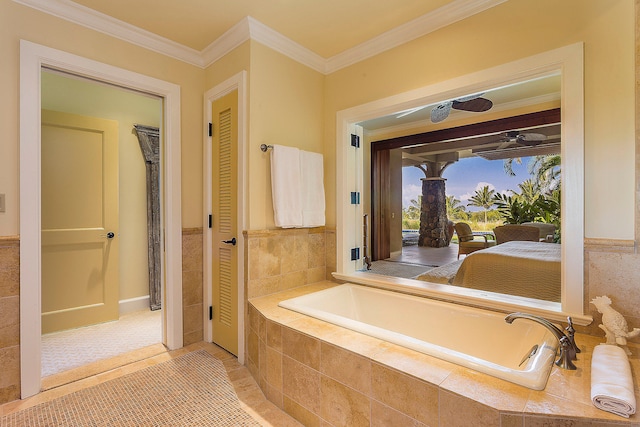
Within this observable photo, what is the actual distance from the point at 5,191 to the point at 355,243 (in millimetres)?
2348

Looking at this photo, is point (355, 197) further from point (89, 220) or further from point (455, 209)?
point (89, 220)

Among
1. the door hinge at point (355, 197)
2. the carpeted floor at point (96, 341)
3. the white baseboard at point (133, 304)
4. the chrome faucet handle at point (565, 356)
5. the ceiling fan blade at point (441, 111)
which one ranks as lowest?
the carpeted floor at point (96, 341)

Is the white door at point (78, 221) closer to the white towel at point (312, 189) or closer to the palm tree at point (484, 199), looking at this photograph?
the white towel at point (312, 189)

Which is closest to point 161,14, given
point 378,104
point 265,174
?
point 265,174

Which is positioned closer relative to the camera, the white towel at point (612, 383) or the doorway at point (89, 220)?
the white towel at point (612, 383)

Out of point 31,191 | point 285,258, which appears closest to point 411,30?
point 285,258

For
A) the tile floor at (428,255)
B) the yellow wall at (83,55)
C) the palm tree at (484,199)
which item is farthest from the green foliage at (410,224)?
the yellow wall at (83,55)

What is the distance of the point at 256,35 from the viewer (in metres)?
2.19

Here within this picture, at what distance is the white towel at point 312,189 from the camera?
8.07ft

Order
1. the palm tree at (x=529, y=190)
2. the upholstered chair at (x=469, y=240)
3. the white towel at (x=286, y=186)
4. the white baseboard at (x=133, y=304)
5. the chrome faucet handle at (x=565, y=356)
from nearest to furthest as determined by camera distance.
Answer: the chrome faucet handle at (x=565, y=356) < the white towel at (x=286, y=186) < the palm tree at (x=529, y=190) < the white baseboard at (x=133, y=304) < the upholstered chair at (x=469, y=240)

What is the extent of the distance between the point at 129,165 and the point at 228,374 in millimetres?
2484

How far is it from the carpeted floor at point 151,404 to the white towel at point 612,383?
149 centimetres

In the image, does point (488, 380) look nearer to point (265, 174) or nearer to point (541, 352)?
point (541, 352)

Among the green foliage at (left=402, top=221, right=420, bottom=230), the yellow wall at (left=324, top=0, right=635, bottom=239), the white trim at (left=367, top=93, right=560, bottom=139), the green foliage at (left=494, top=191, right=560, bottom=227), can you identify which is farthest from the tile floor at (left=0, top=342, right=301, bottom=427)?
the white trim at (left=367, top=93, right=560, bottom=139)
